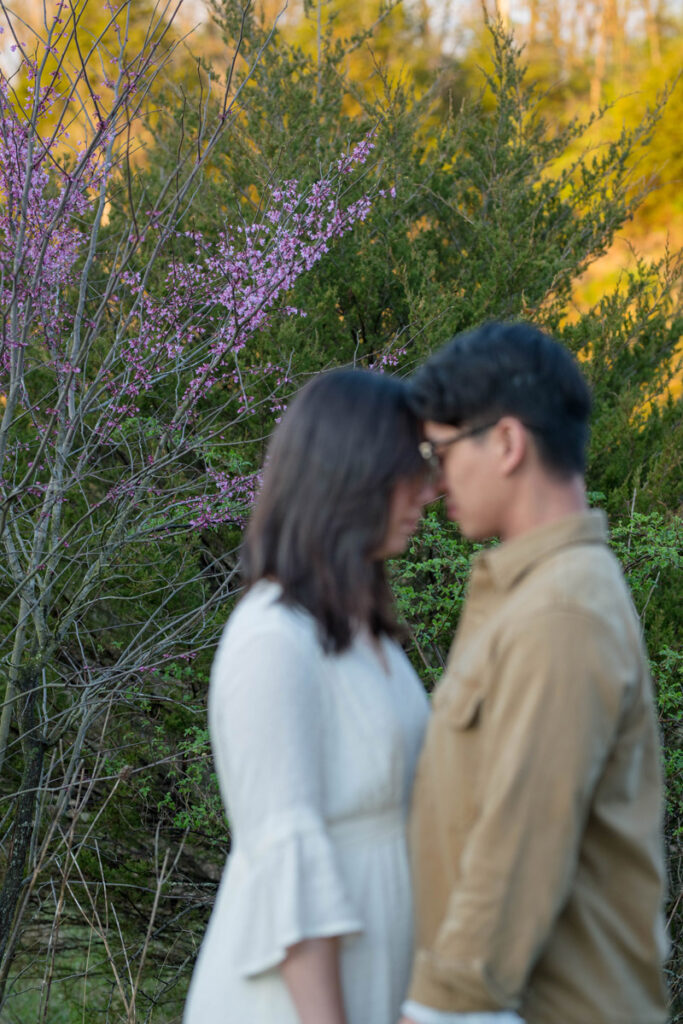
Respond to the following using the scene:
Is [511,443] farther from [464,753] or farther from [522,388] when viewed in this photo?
[464,753]

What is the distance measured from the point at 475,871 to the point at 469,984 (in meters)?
0.12

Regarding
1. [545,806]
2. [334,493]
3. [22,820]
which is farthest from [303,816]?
[22,820]

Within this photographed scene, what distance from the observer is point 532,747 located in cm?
107

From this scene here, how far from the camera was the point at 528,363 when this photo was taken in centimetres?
123

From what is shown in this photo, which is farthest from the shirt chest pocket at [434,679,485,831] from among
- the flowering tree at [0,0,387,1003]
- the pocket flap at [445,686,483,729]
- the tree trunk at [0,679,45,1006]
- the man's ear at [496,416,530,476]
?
the tree trunk at [0,679,45,1006]

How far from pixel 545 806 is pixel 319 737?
305mm

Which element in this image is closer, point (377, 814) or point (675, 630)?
point (377, 814)

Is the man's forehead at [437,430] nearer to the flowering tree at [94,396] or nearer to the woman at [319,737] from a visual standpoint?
the woman at [319,737]

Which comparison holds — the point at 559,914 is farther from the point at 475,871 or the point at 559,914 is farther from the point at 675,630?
the point at 675,630

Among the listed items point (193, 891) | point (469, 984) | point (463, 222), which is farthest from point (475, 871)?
point (463, 222)

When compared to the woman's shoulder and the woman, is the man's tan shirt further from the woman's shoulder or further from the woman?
the woman's shoulder

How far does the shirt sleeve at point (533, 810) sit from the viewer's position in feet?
3.48

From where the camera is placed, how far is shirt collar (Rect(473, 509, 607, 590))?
3.96ft

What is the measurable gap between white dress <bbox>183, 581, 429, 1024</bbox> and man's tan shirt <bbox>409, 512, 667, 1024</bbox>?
0.05 metres
